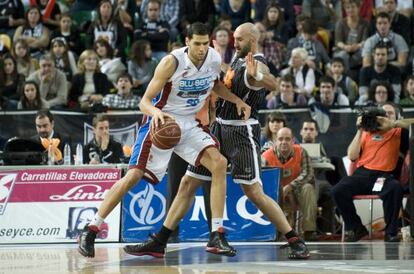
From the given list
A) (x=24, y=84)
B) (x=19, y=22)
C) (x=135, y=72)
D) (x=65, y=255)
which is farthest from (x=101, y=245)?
(x=19, y=22)

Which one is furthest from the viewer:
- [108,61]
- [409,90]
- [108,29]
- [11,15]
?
[11,15]

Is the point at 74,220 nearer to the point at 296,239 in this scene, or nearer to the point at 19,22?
the point at 296,239

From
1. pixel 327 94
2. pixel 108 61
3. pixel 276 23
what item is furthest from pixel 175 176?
pixel 276 23

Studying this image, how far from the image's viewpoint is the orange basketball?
10.3m

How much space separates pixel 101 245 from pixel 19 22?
8854 mm

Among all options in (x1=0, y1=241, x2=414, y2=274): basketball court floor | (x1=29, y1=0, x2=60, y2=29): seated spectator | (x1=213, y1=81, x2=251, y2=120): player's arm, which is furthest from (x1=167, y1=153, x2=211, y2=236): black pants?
(x1=29, y1=0, x2=60, y2=29): seated spectator

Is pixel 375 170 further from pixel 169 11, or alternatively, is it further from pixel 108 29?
pixel 169 11

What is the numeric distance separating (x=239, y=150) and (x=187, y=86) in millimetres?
880

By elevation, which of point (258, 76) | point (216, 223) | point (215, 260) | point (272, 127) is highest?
point (258, 76)

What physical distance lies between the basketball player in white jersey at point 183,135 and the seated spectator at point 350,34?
847 centimetres

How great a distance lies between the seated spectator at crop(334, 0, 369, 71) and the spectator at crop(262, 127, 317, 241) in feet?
16.2

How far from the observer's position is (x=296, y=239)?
10.7 m

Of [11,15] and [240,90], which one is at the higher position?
[11,15]

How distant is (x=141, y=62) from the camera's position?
61.5ft
